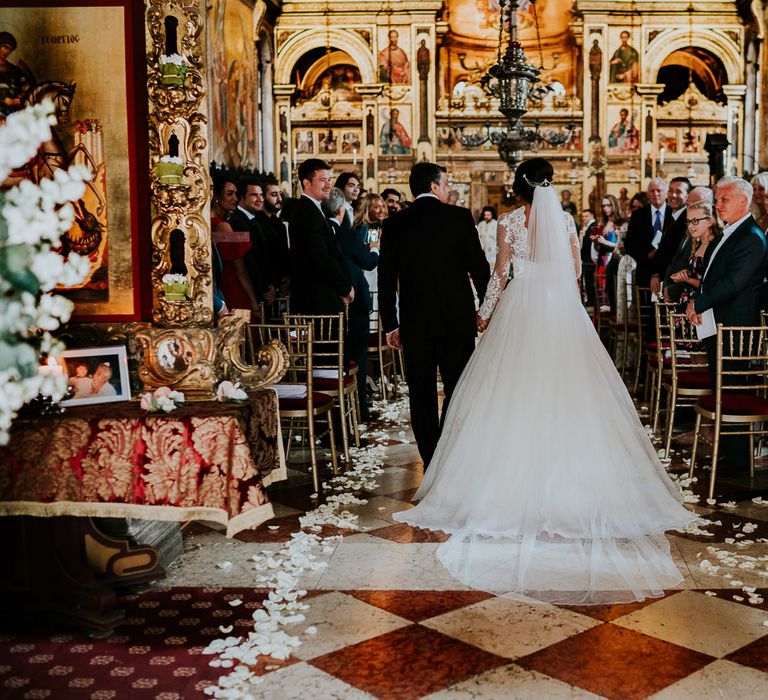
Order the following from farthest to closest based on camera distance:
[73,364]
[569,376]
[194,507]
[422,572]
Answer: [569,376], [422,572], [73,364], [194,507]

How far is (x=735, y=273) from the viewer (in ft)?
17.3

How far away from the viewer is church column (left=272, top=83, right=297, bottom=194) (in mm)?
18625

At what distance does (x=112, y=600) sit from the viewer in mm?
3260

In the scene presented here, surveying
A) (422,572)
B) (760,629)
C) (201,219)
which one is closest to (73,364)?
(201,219)

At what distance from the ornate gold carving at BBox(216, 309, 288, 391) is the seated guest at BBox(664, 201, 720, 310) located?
3.37 metres

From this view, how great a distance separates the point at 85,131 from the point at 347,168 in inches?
630

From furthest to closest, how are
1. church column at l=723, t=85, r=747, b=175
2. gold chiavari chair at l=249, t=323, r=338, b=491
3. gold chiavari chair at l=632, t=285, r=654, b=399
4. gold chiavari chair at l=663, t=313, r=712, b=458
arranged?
church column at l=723, t=85, r=747, b=175
gold chiavari chair at l=632, t=285, r=654, b=399
gold chiavari chair at l=663, t=313, r=712, b=458
gold chiavari chair at l=249, t=323, r=338, b=491

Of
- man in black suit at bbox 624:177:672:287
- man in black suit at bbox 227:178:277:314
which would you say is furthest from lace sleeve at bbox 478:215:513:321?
man in black suit at bbox 624:177:672:287

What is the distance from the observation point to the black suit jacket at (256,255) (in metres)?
6.86

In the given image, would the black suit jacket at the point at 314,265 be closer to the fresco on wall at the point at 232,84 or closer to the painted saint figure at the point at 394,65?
the fresco on wall at the point at 232,84

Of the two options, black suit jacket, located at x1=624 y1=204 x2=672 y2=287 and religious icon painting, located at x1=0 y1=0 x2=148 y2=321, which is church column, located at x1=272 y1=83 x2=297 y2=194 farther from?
religious icon painting, located at x1=0 y1=0 x2=148 y2=321

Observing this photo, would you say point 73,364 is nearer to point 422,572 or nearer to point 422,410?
point 422,572

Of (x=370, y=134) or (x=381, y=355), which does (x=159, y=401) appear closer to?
(x=381, y=355)

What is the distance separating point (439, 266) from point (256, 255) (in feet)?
8.08
